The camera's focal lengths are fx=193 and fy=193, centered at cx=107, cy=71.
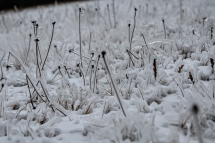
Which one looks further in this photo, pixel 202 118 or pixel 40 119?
pixel 40 119

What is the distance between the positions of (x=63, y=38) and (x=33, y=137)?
7.83 feet

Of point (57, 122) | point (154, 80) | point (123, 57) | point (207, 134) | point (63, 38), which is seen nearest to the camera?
point (207, 134)

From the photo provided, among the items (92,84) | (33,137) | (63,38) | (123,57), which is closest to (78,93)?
(92,84)

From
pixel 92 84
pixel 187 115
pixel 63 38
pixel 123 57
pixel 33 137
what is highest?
pixel 63 38

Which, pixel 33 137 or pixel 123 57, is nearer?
pixel 33 137

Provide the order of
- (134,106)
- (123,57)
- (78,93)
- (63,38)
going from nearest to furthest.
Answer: (134,106) < (78,93) < (123,57) < (63,38)

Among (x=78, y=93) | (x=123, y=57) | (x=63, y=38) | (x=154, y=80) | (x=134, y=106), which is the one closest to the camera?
(x=134, y=106)

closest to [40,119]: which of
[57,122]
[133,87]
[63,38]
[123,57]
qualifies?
[57,122]

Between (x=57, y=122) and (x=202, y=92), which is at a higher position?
(x=202, y=92)

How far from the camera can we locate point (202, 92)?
44.0 inches

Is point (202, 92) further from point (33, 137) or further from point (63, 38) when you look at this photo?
point (63, 38)

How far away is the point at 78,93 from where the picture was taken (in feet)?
4.33

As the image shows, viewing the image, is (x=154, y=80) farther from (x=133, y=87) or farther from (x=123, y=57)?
(x=123, y=57)

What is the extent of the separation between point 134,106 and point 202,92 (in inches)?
15.9
